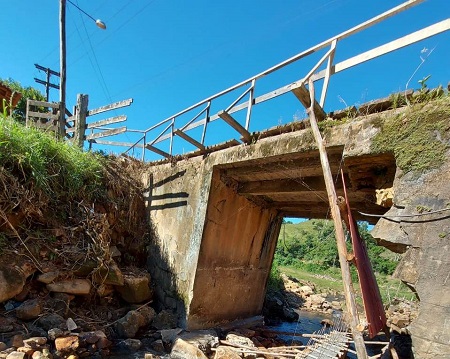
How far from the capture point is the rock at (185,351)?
439 centimetres

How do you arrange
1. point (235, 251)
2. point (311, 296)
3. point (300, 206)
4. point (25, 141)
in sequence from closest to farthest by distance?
point (25, 141) → point (235, 251) → point (300, 206) → point (311, 296)

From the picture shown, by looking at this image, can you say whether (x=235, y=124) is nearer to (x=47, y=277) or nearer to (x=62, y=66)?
(x=47, y=277)

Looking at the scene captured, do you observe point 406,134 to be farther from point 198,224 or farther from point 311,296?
point 311,296

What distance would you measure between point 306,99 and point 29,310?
5023 mm

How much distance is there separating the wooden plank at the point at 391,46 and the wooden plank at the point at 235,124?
1375 mm

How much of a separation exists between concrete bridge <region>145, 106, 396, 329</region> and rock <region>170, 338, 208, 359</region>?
752 millimetres

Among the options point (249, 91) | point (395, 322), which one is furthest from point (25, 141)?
point (395, 322)

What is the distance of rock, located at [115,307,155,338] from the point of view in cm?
493

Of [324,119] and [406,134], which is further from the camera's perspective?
[324,119]

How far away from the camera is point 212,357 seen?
15.4 ft

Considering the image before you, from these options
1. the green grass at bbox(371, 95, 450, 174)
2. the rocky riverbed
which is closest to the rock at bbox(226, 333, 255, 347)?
the rocky riverbed

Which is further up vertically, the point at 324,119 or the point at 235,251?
the point at 324,119

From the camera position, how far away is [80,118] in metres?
8.29

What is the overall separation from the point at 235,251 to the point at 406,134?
4.16 m
